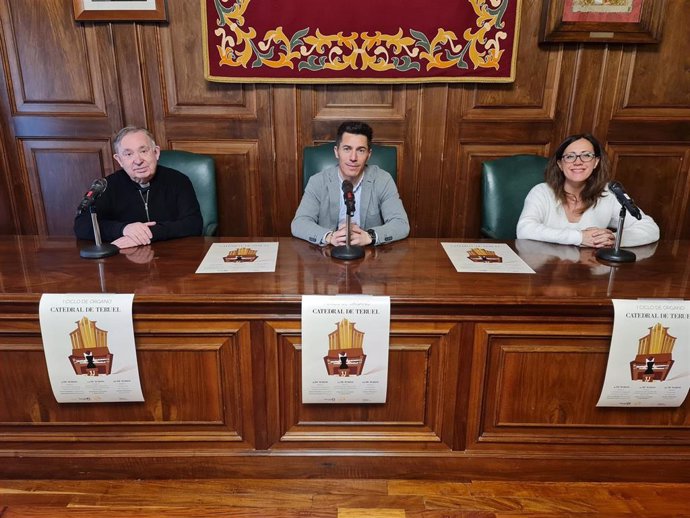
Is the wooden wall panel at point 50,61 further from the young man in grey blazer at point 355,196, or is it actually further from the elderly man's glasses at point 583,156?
the elderly man's glasses at point 583,156

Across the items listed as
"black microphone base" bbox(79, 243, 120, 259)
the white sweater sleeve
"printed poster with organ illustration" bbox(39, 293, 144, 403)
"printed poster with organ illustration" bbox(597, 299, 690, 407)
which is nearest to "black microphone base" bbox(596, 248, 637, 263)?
the white sweater sleeve

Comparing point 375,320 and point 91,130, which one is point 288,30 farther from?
point 375,320

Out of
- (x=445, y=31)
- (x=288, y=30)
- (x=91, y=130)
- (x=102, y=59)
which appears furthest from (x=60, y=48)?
(x=445, y=31)

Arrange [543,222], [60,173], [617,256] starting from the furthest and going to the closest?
[60,173]
[543,222]
[617,256]

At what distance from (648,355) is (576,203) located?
73cm

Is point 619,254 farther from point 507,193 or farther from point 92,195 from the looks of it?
point 92,195

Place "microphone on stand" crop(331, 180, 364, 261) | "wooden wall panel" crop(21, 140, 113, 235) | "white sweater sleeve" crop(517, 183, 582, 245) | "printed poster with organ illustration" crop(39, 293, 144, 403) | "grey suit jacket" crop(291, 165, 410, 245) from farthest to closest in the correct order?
"wooden wall panel" crop(21, 140, 113, 235), "grey suit jacket" crop(291, 165, 410, 245), "white sweater sleeve" crop(517, 183, 582, 245), "microphone on stand" crop(331, 180, 364, 261), "printed poster with organ illustration" crop(39, 293, 144, 403)

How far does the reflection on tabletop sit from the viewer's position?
1.58 metres

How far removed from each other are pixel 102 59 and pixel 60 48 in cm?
19

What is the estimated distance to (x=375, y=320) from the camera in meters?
1.35

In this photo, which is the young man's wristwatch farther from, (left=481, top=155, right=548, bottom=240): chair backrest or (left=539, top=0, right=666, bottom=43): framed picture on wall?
(left=539, top=0, right=666, bottom=43): framed picture on wall

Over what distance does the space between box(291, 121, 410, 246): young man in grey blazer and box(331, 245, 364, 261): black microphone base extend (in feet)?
0.52

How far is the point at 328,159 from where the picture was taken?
7.13 ft

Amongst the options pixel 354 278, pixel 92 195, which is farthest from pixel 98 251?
pixel 354 278
